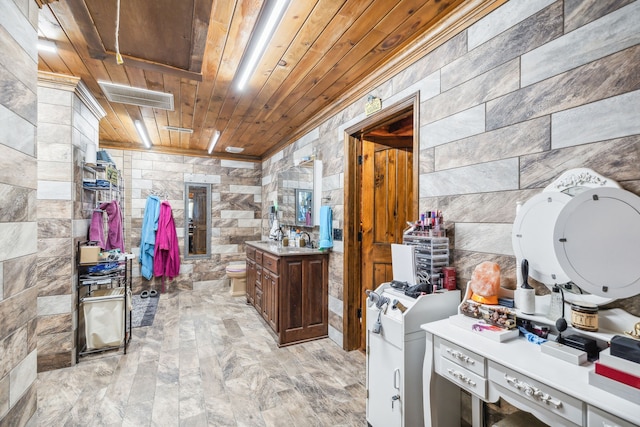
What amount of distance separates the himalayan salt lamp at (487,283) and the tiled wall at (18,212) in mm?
2278

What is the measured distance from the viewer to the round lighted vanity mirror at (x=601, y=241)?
112 centimetres

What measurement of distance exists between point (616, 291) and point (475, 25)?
1539mm

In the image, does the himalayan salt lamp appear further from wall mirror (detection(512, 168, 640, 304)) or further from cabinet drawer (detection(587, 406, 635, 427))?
cabinet drawer (detection(587, 406, 635, 427))

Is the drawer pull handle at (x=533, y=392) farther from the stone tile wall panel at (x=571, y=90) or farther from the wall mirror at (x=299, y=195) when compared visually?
the wall mirror at (x=299, y=195)

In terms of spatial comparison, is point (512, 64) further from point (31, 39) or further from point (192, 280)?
point (192, 280)

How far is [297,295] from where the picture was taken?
3184mm

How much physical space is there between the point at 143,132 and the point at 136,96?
154cm

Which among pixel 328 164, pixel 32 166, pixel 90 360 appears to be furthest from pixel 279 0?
pixel 90 360

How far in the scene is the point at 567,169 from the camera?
1326mm

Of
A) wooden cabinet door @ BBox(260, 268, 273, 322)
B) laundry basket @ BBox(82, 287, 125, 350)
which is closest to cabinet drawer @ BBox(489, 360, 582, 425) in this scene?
wooden cabinet door @ BBox(260, 268, 273, 322)

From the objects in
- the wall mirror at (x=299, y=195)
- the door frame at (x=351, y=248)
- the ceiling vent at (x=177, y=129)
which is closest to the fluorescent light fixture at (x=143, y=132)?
the ceiling vent at (x=177, y=129)

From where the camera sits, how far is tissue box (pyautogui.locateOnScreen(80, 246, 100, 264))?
282cm

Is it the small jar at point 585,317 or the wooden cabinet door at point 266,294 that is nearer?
the small jar at point 585,317

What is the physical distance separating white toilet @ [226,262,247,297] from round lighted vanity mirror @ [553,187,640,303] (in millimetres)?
4403
